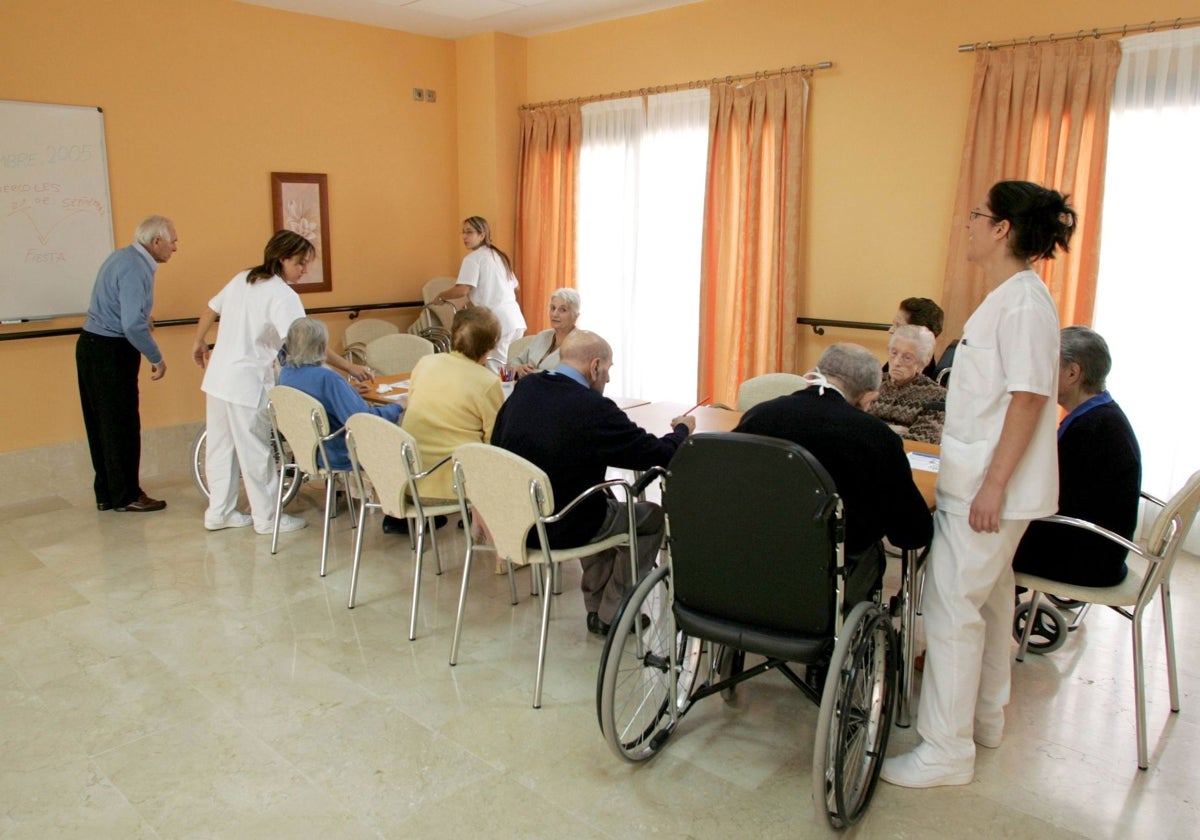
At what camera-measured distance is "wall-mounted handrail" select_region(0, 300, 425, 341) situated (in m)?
4.74

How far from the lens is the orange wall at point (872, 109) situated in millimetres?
4426

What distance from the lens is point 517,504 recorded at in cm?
270

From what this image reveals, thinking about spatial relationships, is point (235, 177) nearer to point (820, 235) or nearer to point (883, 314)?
point (820, 235)

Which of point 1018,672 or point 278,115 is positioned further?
point 278,115

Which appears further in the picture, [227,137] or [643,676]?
[227,137]

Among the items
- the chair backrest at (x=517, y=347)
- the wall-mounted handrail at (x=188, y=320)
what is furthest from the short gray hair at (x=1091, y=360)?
the wall-mounted handrail at (x=188, y=320)

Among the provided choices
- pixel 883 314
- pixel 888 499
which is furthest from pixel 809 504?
pixel 883 314

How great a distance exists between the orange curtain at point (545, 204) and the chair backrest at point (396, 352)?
151cm

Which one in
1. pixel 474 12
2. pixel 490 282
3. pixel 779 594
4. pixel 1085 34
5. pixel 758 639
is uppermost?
pixel 474 12

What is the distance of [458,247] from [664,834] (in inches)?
207

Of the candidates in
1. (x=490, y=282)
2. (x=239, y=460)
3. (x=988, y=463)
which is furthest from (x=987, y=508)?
(x=490, y=282)

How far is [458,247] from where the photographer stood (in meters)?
6.79

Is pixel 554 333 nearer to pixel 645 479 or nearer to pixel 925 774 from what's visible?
pixel 645 479

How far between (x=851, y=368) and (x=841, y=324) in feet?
8.99
